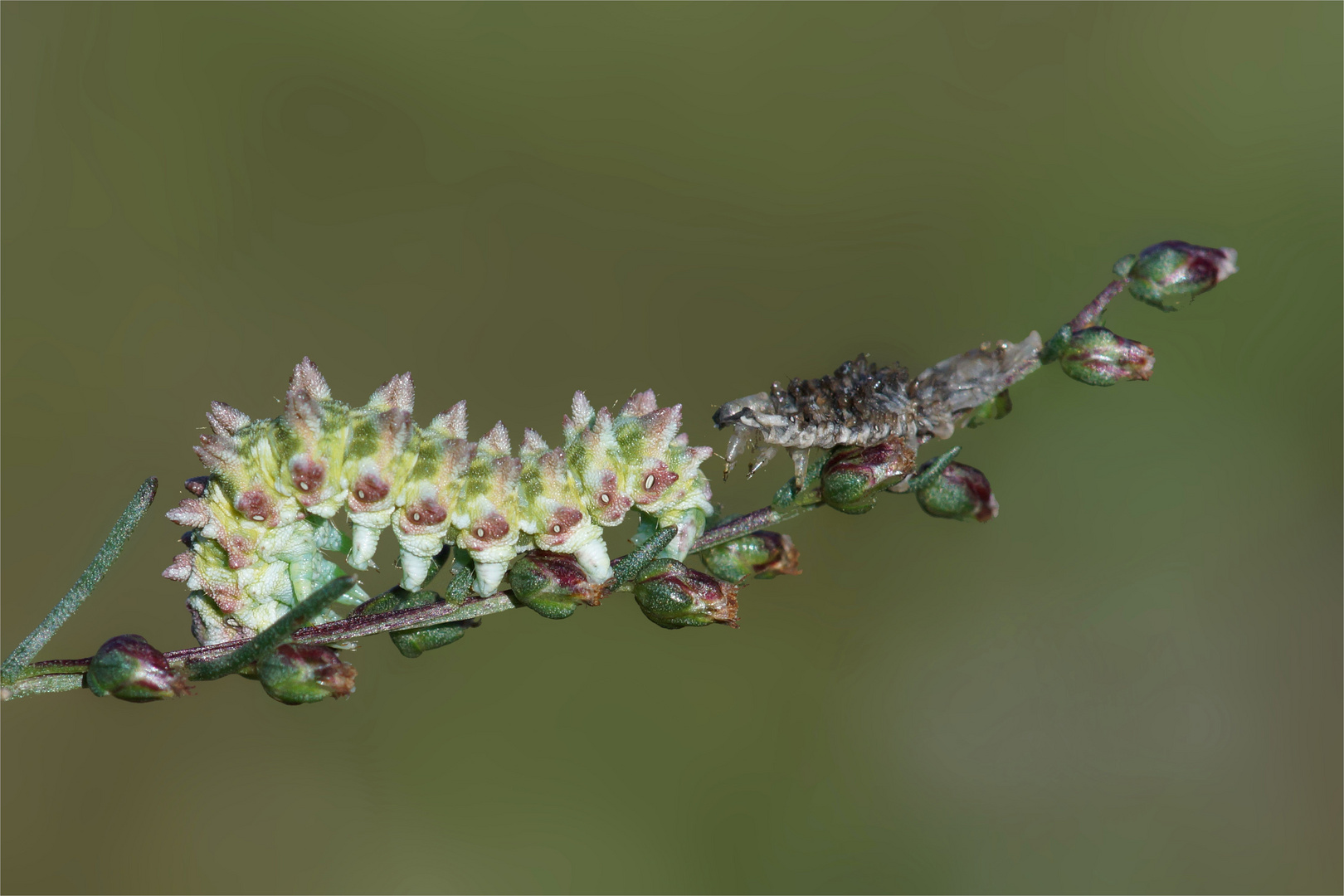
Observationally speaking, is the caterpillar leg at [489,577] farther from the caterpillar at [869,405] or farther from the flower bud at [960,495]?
the flower bud at [960,495]

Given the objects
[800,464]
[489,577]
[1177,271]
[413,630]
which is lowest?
[413,630]

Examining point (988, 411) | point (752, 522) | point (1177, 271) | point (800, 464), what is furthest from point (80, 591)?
point (1177, 271)

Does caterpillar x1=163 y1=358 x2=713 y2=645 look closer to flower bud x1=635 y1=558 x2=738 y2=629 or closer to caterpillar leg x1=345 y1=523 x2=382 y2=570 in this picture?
caterpillar leg x1=345 y1=523 x2=382 y2=570

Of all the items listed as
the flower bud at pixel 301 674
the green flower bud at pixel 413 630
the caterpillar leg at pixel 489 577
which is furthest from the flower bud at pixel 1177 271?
the flower bud at pixel 301 674

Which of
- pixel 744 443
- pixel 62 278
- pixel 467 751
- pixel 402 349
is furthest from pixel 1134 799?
pixel 62 278

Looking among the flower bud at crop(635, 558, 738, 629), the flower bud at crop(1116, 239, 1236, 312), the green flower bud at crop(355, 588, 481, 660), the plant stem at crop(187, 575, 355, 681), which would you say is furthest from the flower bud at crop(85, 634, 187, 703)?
the flower bud at crop(1116, 239, 1236, 312)

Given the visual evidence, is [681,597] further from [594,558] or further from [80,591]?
[80,591]
